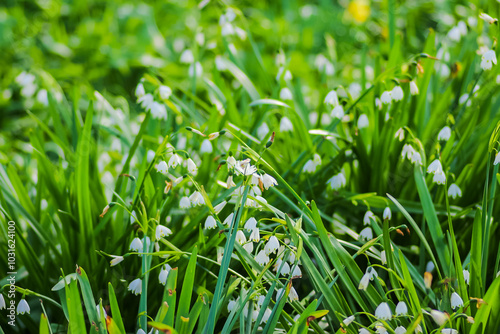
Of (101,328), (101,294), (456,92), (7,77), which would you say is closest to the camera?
(101,328)

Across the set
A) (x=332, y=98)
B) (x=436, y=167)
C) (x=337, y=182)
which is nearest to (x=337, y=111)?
(x=332, y=98)

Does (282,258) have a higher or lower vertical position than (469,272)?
higher

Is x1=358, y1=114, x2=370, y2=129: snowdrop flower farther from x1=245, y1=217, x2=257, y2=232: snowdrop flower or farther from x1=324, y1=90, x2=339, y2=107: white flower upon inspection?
x1=245, y1=217, x2=257, y2=232: snowdrop flower

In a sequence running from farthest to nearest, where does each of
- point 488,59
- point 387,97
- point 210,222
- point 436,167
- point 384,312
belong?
point 387,97 → point 488,59 → point 436,167 → point 210,222 → point 384,312

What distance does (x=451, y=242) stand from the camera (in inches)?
63.2

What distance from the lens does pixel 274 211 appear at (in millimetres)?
1549

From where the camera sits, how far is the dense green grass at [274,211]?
149cm

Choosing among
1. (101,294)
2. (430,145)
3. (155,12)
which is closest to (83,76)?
(155,12)

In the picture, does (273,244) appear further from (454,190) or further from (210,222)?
(454,190)

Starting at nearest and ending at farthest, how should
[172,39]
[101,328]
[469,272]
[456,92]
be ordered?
[101,328], [469,272], [456,92], [172,39]

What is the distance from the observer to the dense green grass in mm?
1486

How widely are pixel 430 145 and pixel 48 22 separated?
11.9 feet

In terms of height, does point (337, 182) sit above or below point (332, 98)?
below

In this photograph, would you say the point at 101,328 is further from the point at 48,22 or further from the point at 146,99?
the point at 48,22
